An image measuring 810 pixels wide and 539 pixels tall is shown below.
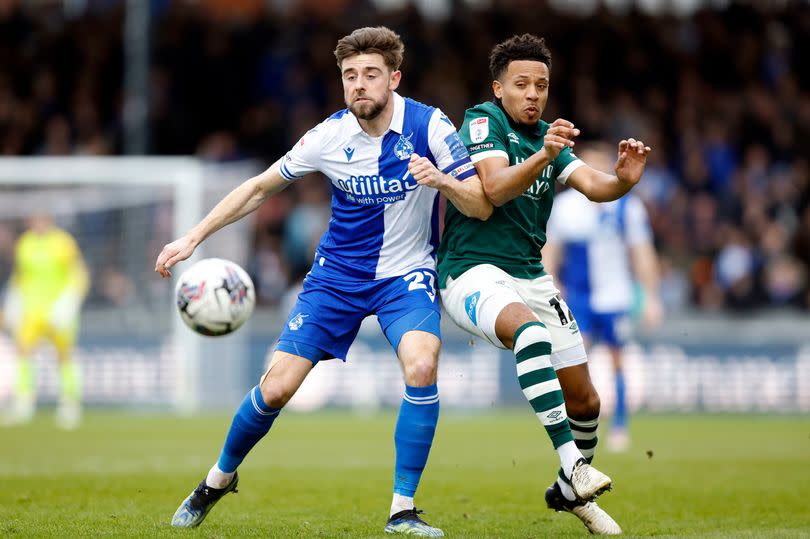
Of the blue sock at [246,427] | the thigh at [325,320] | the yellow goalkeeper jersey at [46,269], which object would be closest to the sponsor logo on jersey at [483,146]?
the thigh at [325,320]

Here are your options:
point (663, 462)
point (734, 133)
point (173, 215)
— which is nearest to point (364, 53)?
point (663, 462)

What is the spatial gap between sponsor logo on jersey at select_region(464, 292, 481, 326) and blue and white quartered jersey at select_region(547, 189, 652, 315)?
5.75 meters

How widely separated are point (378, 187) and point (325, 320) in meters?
0.76

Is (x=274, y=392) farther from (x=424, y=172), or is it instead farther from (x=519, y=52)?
(x=519, y=52)

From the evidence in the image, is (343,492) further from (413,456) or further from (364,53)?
(364,53)

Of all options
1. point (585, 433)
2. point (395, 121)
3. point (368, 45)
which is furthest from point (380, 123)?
point (585, 433)

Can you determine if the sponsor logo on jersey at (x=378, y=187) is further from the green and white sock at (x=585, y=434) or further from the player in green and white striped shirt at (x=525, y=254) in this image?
the green and white sock at (x=585, y=434)

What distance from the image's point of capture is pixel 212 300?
22.4 feet

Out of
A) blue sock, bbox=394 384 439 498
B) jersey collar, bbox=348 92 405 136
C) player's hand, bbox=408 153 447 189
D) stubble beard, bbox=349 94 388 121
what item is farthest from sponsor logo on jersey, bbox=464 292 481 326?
stubble beard, bbox=349 94 388 121

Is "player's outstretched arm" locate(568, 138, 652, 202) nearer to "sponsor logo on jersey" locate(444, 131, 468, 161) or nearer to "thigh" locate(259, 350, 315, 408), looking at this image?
"sponsor logo on jersey" locate(444, 131, 468, 161)

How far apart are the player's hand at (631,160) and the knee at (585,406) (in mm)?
1227

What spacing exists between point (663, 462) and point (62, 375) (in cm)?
850

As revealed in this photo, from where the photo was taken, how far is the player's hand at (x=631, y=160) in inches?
251

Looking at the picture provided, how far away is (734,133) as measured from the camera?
20.4 m
